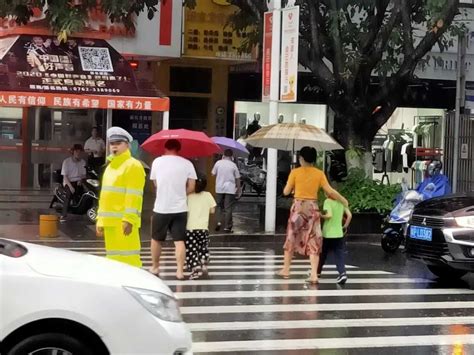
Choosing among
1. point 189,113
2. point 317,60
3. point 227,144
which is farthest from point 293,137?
point 189,113

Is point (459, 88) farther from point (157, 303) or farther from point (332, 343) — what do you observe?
point (157, 303)

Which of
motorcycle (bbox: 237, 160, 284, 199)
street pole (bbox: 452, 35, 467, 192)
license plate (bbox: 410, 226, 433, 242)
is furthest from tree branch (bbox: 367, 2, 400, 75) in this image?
license plate (bbox: 410, 226, 433, 242)

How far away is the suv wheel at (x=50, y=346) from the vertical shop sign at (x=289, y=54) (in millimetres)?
11398

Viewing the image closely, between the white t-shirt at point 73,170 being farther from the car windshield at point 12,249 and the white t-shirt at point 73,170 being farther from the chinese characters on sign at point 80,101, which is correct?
the car windshield at point 12,249

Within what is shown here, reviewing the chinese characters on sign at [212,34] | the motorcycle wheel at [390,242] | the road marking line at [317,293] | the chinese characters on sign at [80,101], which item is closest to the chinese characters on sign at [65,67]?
the chinese characters on sign at [80,101]

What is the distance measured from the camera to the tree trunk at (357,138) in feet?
57.5

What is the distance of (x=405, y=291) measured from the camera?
413 inches

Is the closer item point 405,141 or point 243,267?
point 243,267

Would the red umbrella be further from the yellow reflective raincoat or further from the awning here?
the awning

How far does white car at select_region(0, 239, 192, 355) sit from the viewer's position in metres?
4.59

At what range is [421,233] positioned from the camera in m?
11.0

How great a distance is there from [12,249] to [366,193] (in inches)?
493

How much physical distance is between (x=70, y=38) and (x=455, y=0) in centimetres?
876

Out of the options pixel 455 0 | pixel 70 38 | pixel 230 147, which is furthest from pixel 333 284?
pixel 70 38
